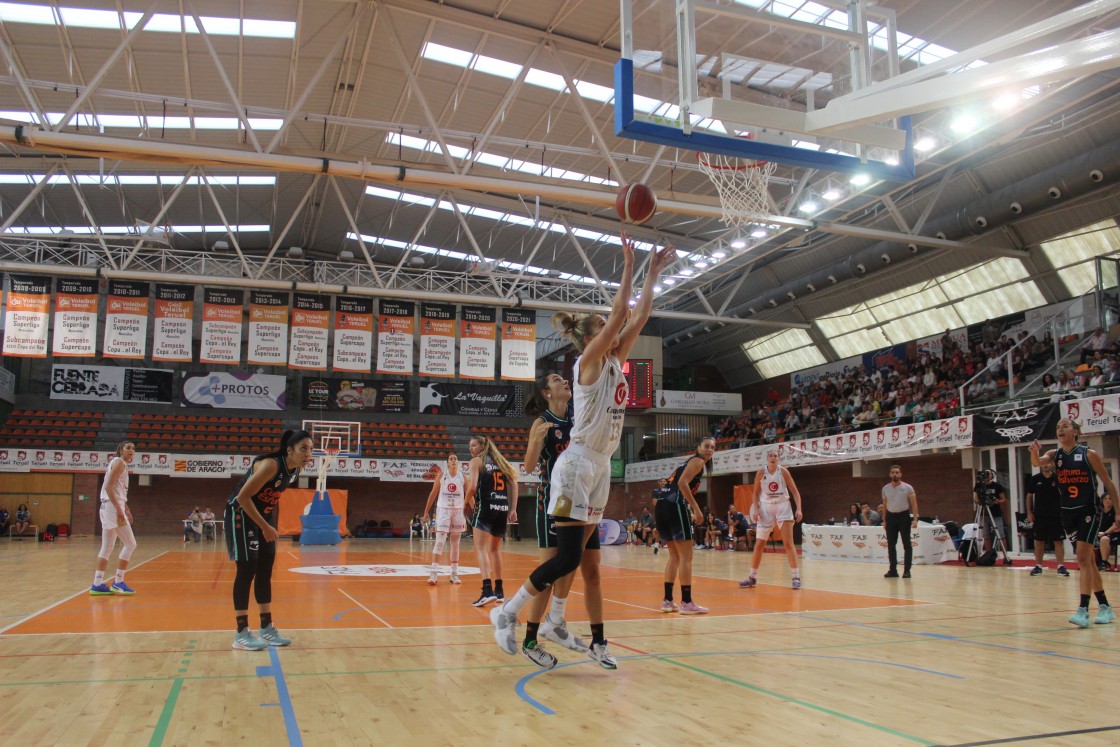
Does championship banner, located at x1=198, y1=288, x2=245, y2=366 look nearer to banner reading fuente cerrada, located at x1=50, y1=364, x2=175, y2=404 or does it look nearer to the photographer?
banner reading fuente cerrada, located at x1=50, y1=364, x2=175, y2=404

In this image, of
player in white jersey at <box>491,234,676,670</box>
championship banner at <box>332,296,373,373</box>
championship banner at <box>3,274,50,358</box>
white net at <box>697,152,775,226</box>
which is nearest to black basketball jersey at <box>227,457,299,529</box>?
player in white jersey at <box>491,234,676,670</box>

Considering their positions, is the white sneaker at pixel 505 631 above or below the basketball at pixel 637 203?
below

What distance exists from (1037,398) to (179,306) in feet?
70.6

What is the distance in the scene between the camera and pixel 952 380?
2378 centimetres

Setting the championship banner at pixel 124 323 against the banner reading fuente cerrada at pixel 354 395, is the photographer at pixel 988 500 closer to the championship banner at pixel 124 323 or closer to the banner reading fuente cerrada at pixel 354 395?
the championship banner at pixel 124 323

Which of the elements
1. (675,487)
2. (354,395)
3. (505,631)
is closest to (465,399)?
(354,395)

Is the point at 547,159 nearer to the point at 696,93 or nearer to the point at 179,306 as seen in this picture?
the point at 179,306

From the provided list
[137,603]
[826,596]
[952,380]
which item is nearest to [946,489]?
[952,380]

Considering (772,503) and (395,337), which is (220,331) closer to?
(395,337)

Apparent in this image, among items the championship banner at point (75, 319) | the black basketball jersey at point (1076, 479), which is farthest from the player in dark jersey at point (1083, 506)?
the championship banner at point (75, 319)

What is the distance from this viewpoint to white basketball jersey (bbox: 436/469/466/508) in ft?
35.4

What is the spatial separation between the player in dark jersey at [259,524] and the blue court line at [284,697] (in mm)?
315

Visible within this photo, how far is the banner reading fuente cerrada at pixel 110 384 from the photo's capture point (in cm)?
3083

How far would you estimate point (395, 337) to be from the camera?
22922mm
